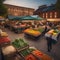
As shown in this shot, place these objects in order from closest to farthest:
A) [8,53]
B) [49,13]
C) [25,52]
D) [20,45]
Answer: [8,53] → [25,52] → [20,45] → [49,13]

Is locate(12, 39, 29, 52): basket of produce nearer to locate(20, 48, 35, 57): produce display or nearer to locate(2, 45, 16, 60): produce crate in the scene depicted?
locate(20, 48, 35, 57): produce display

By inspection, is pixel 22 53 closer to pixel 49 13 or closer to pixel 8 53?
pixel 8 53

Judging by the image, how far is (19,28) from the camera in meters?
11.7

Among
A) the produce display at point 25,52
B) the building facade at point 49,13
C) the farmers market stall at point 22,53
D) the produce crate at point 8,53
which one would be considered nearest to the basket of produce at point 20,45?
the farmers market stall at point 22,53

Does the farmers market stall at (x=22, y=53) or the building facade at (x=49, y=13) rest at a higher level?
the building facade at (x=49, y=13)

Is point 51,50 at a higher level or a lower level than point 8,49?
lower

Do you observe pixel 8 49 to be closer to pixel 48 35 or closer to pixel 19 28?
pixel 48 35

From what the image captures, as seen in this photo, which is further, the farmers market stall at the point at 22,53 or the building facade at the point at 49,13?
the building facade at the point at 49,13

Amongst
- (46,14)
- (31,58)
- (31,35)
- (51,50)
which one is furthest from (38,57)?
(46,14)

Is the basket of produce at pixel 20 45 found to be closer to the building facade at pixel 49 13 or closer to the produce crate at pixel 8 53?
the produce crate at pixel 8 53

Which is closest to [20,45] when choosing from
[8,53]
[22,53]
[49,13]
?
[22,53]

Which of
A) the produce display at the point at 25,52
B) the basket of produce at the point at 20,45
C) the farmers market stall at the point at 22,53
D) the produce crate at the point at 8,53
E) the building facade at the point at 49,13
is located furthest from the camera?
the building facade at the point at 49,13

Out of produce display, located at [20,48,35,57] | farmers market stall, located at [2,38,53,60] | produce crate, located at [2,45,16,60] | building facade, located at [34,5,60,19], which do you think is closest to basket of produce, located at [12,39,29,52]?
farmers market stall, located at [2,38,53,60]

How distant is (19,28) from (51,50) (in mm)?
5055
